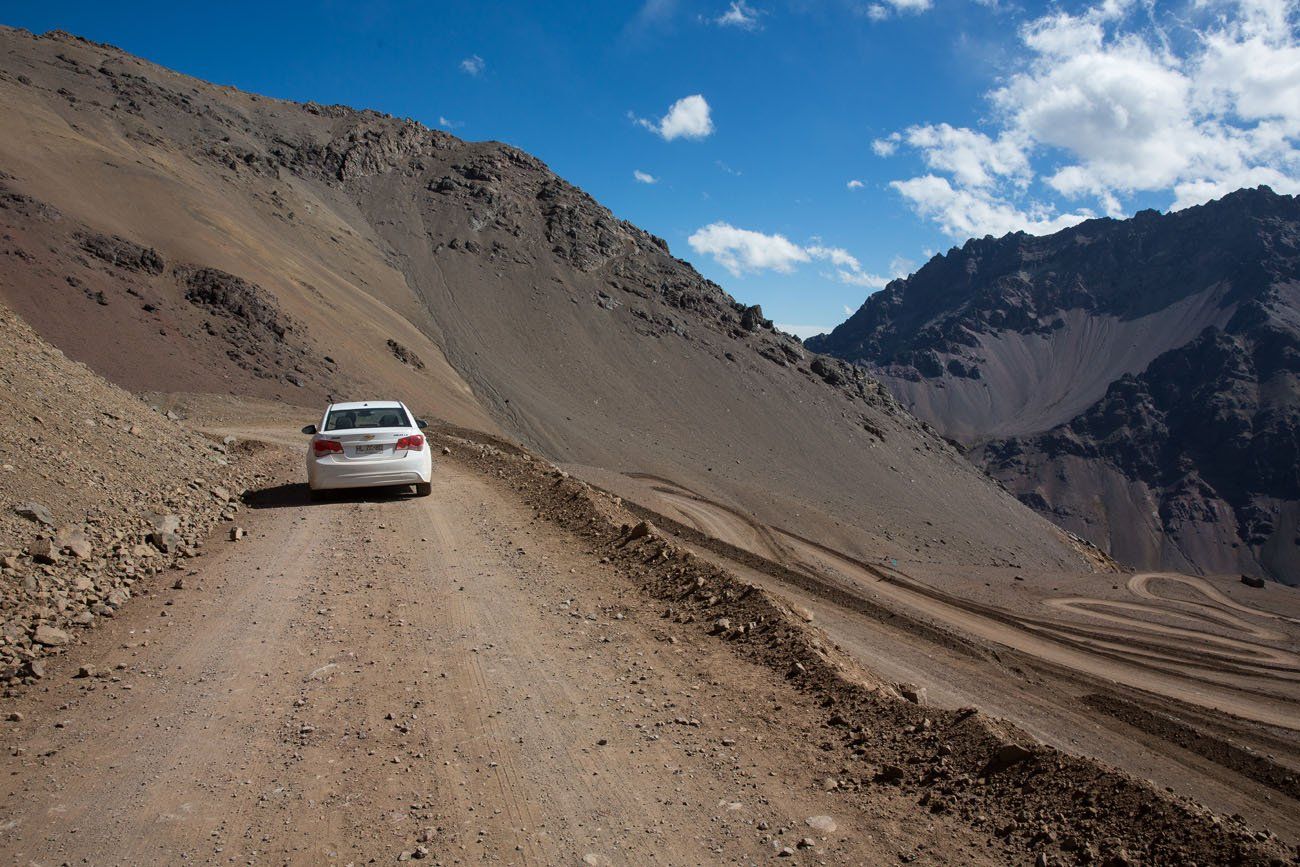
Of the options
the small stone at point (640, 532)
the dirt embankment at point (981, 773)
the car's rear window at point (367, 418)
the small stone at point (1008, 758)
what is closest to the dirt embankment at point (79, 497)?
the car's rear window at point (367, 418)

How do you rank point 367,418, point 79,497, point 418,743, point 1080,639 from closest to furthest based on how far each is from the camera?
point 418,743, point 79,497, point 367,418, point 1080,639

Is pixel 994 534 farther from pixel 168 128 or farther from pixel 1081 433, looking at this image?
pixel 1081 433

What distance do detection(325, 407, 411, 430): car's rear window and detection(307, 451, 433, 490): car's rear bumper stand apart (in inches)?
28.6

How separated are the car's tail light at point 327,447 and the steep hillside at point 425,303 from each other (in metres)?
22.3

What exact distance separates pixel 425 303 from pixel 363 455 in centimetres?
5757

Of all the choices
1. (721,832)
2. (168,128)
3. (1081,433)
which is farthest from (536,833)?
(1081,433)

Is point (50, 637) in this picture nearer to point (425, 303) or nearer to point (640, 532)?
point (640, 532)

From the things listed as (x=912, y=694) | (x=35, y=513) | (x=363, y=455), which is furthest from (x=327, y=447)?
(x=912, y=694)

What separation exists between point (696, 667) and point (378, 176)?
298 feet

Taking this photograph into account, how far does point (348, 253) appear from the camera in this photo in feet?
221

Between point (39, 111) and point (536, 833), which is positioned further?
point (39, 111)

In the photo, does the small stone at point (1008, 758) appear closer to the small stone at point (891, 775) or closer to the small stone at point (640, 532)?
the small stone at point (891, 775)

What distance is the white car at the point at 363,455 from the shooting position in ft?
39.2

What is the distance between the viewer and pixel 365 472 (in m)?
12.1
